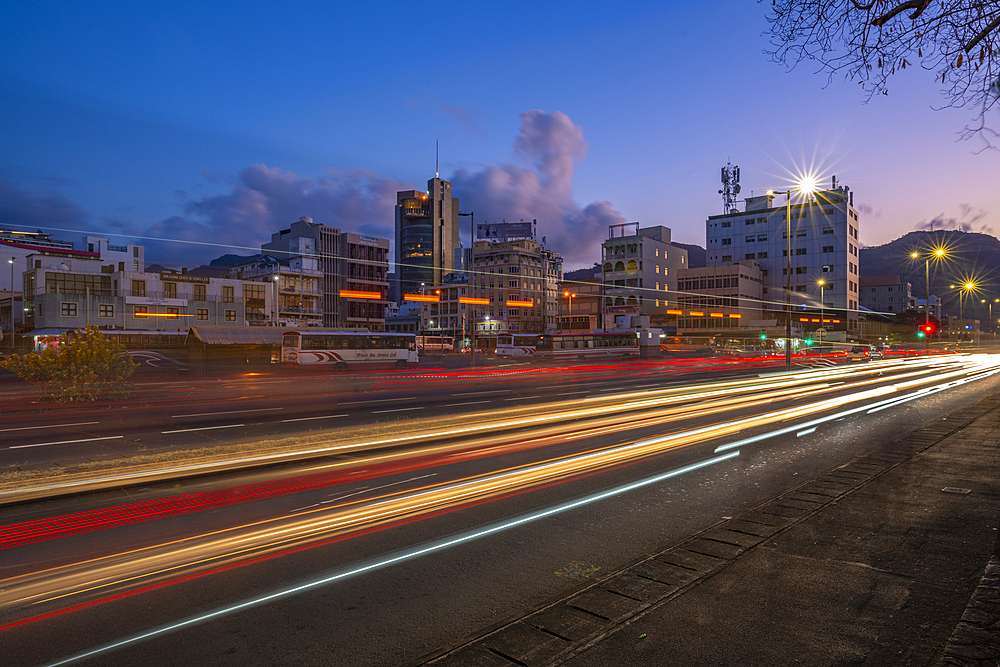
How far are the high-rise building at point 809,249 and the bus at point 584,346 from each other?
56275mm

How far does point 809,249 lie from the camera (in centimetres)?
10781

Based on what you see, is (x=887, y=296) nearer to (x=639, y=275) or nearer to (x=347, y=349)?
(x=639, y=275)

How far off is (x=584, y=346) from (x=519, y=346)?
27.0 ft

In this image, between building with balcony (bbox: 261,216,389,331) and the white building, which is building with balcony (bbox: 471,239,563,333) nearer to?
building with balcony (bbox: 261,216,389,331)

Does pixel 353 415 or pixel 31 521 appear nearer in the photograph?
pixel 31 521

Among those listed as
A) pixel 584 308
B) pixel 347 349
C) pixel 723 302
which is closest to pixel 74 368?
pixel 347 349

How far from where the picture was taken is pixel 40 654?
3.88m

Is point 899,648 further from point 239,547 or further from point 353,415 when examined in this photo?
point 353,415

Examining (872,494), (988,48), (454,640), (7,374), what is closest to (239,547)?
(454,640)

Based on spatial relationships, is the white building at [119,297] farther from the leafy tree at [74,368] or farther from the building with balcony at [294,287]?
the leafy tree at [74,368]

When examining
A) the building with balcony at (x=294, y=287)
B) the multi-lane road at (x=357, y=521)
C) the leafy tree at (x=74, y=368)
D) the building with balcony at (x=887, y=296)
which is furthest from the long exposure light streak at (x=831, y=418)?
the building with balcony at (x=887, y=296)

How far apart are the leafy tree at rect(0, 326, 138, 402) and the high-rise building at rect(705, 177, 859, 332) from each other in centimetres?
10876

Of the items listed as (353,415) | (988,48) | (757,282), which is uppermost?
(757,282)

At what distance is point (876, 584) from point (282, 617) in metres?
5.37
